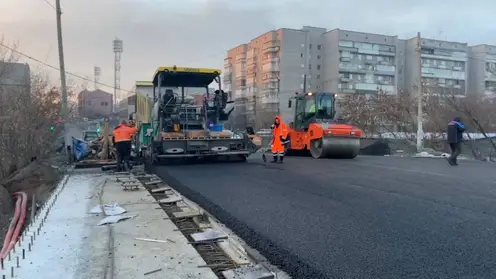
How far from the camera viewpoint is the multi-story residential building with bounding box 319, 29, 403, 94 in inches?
2256

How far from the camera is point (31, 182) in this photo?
1273 cm

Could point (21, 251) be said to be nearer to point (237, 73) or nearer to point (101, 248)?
point (101, 248)

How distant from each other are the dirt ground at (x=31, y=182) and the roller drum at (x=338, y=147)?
25.2 ft

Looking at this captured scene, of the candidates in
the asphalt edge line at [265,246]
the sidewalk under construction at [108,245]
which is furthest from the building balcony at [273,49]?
the asphalt edge line at [265,246]

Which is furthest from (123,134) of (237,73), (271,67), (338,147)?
(237,73)

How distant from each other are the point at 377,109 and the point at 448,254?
2557cm

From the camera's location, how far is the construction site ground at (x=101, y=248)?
150 inches

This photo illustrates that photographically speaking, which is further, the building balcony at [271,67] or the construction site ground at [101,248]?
the building balcony at [271,67]

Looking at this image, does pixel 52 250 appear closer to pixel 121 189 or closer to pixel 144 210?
pixel 144 210

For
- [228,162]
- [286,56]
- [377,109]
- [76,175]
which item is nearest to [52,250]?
[76,175]

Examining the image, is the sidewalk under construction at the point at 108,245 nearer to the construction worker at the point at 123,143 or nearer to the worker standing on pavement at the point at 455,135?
the construction worker at the point at 123,143

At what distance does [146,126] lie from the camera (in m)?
13.7

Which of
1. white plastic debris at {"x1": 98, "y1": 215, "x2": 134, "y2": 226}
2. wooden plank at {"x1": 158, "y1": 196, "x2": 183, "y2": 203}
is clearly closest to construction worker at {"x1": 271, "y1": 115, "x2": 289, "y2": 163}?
wooden plank at {"x1": 158, "y1": 196, "x2": 183, "y2": 203}

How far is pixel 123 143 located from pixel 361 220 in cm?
780
